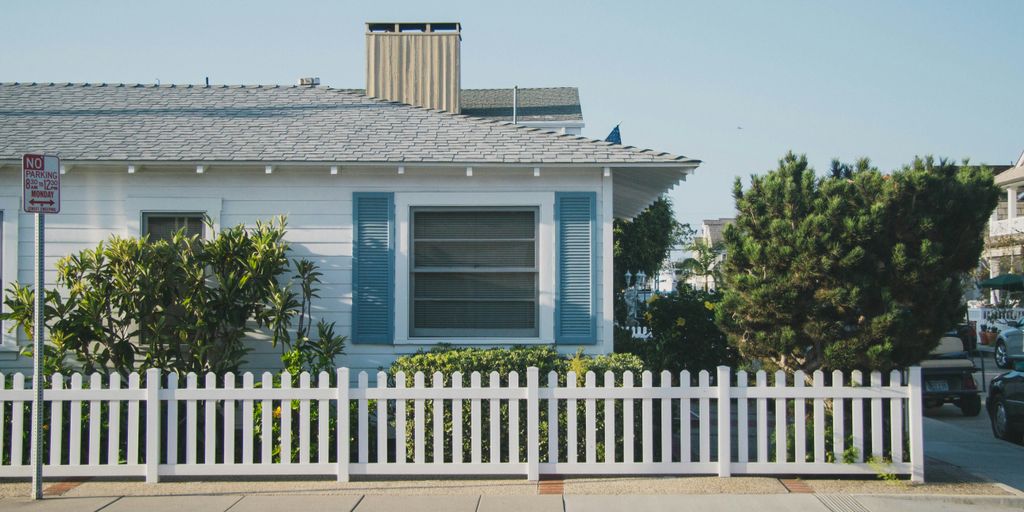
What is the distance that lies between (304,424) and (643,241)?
20.7m

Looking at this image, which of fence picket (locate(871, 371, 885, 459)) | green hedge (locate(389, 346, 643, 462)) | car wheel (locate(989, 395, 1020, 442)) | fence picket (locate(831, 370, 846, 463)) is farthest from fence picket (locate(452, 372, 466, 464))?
car wheel (locate(989, 395, 1020, 442))

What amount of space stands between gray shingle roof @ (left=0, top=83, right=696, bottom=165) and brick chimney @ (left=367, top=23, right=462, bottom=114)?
0.92 m

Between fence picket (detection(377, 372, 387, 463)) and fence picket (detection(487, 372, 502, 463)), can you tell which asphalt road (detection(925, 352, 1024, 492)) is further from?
fence picket (detection(377, 372, 387, 463))

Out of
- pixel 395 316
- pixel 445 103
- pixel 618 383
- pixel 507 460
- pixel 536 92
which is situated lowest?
pixel 507 460

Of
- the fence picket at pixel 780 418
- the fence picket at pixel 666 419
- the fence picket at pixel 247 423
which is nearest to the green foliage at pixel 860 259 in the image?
the fence picket at pixel 780 418

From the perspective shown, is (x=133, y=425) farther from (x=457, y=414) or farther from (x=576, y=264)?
(x=576, y=264)

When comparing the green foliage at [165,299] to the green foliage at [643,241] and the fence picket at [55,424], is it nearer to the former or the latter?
the fence picket at [55,424]

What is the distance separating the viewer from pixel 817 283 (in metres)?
7.57

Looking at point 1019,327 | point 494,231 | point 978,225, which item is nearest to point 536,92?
point 1019,327

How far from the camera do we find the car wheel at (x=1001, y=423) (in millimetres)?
11297

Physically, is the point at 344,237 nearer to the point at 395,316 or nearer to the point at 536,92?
the point at 395,316

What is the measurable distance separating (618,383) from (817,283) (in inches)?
79.5

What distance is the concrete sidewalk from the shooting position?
662cm

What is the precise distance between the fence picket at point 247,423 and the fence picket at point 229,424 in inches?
4.1
